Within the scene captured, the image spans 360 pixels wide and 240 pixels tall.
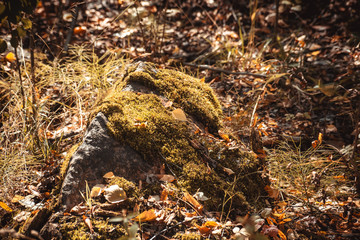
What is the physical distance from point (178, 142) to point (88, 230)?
78cm

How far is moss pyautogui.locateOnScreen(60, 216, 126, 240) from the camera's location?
139 cm

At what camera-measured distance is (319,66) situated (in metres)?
3.52

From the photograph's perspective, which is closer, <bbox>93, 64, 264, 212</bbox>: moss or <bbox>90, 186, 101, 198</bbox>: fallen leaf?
<bbox>90, 186, 101, 198</bbox>: fallen leaf

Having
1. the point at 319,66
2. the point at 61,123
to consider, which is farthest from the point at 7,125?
the point at 319,66

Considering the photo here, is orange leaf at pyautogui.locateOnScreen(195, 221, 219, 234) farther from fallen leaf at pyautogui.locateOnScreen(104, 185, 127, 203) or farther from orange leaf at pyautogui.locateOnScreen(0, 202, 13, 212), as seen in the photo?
orange leaf at pyautogui.locateOnScreen(0, 202, 13, 212)

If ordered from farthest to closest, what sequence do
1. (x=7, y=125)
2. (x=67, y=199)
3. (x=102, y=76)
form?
(x=102, y=76) → (x=7, y=125) → (x=67, y=199)

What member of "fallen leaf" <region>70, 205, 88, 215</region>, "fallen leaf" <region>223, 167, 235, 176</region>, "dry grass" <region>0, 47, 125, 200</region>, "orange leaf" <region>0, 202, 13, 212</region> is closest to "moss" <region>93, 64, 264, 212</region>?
"fallen leaf" <region>223, 167, 235, 176</region>

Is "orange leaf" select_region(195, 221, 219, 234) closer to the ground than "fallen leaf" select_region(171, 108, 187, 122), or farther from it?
closer to the ground

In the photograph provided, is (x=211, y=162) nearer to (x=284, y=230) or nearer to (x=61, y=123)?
(x=284, y=230)

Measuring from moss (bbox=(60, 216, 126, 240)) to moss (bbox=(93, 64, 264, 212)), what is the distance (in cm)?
47

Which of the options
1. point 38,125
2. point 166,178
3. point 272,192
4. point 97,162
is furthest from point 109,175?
point 272,192

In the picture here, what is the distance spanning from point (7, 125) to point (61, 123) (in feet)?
1.47

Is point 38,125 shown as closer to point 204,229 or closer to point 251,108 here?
point 204,229

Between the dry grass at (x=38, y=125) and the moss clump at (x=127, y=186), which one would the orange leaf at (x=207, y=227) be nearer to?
the moss clump at (x=127, y=186)
